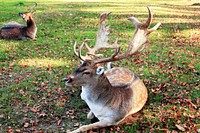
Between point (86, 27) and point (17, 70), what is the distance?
23.0ft

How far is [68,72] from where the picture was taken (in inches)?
376

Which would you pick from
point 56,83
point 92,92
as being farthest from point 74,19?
point 92,92

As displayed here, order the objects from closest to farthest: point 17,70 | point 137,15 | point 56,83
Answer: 1. point 56,83
2. point 17,70
3. point 137,15

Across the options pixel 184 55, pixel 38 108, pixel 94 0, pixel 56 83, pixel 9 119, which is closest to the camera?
pixel 9 119

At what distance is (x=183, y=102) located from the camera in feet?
23.6

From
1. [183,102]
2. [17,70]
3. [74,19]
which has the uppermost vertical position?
[74,19]

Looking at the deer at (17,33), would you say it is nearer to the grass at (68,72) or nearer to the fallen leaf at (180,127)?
the grass at (68,72)

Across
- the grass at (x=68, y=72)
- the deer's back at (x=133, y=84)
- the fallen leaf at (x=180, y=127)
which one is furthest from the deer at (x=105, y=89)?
Result: the fallen leaf at (x=180, y=127)

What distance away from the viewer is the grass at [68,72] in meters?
6.50

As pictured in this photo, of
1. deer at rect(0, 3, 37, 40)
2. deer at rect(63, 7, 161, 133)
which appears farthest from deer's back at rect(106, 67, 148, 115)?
deer at rect(0, 3, 37, 40)

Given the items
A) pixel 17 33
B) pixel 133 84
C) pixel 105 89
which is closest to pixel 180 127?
pixel 133 84

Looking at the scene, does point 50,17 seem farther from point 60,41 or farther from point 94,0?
point 94,0

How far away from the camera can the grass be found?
6.50 m

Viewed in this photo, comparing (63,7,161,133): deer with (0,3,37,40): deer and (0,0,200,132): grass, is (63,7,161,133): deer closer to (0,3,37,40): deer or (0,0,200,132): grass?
(0,0,200,132): grass
